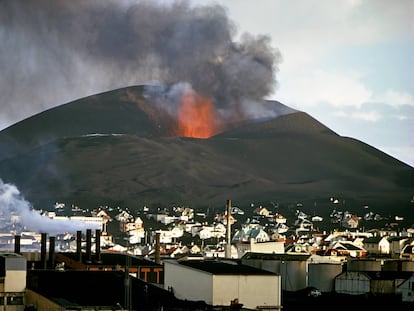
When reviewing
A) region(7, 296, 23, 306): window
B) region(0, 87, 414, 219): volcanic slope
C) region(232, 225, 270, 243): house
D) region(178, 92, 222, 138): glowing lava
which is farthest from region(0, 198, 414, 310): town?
region(178, 92, 222, 138): glowing lava

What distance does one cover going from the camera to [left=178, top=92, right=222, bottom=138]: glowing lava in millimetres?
137050

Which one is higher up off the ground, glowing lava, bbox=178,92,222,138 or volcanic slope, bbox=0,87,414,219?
glowing lava, bbox=178,92,222,138

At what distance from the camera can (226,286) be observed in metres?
29.8

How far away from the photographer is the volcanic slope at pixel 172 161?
11619 cm

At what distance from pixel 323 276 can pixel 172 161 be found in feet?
283

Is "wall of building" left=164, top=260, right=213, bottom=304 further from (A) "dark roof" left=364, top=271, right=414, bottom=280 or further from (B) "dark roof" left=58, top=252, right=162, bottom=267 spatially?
(A) "dark roof" left=364, top=271, right=414, bottom=280

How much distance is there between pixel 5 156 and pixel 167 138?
712 inches

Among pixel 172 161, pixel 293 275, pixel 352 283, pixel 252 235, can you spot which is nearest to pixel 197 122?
pixel 172 161

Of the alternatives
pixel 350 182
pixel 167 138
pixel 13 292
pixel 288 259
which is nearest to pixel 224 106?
pixel 167 138

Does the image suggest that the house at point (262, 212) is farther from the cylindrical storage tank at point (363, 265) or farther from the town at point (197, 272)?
the cylindrical storage tank at point (363, 265)

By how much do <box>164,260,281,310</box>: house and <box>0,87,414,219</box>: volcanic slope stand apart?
6847 cm

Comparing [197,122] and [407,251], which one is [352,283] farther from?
[197,122]

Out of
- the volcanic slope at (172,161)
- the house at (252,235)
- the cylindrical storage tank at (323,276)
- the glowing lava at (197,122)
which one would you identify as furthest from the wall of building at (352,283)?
the glowing lava at (197,122)

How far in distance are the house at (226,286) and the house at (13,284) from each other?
4.91m
